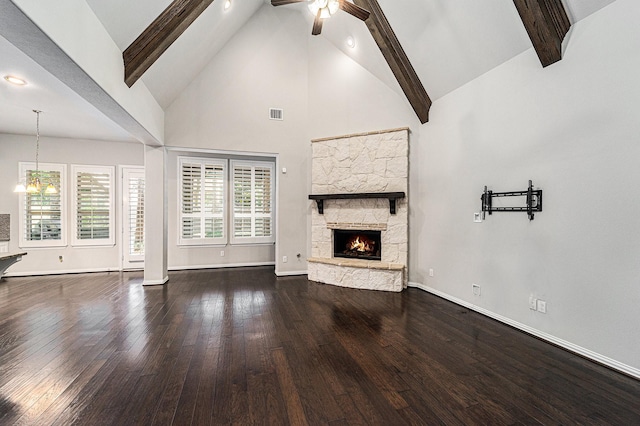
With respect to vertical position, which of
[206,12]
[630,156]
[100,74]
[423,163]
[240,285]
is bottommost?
[240,285]

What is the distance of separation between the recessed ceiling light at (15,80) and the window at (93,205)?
9.42 ft

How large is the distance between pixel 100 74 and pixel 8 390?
264 cm

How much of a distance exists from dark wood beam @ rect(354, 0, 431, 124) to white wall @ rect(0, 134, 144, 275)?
18.5 ft

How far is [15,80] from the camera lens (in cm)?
351

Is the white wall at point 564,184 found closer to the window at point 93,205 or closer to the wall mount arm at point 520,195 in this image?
the wall mount arm at point 520,195

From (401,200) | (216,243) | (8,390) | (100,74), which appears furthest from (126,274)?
(401,200)

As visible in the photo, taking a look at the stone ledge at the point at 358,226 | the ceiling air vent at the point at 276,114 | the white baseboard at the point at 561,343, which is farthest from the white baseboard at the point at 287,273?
the ceiling air vent at the point at 276,114

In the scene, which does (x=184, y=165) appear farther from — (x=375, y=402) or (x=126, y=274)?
(x=375, y=402)

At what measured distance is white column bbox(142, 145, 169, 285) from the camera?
16.6ft

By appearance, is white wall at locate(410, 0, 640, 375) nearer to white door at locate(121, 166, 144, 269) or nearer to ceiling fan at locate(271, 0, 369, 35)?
ceiling fan at locate(271, 0, 369, 35)

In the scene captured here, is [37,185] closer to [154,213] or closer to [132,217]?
[132,217]

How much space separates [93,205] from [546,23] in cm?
821

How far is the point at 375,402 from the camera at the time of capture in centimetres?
195

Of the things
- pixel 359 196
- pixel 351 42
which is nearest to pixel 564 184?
pixel 359 196
